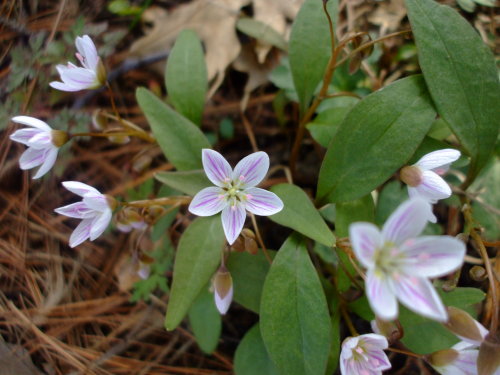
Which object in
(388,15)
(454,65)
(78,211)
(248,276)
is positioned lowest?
(248,276)

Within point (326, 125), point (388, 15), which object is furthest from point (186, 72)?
point (388, 15)

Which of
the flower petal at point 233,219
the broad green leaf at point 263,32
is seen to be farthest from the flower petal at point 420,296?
the broad green leaf at point 263,32

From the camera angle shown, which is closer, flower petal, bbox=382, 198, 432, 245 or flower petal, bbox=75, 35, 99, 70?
flower petal, bbox=382, 198, 432, 245

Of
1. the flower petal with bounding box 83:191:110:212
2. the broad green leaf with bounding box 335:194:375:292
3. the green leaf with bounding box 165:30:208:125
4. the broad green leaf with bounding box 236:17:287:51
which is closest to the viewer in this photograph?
the flower petal with bounding box 83:191:110:212

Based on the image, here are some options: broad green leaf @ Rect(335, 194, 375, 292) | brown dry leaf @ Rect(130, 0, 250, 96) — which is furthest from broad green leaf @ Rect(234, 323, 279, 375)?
brown dry leaf @ Rect(130, 0, 250, 96)

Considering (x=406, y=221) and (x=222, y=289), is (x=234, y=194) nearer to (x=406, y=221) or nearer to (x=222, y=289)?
(x=222, y=289)

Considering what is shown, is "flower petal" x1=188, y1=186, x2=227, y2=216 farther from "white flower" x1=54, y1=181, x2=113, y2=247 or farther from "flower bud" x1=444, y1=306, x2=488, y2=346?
"flower bud" x1=444, y1=306, x2=488, y2=346

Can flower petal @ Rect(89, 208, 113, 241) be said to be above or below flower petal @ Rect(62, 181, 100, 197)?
below
